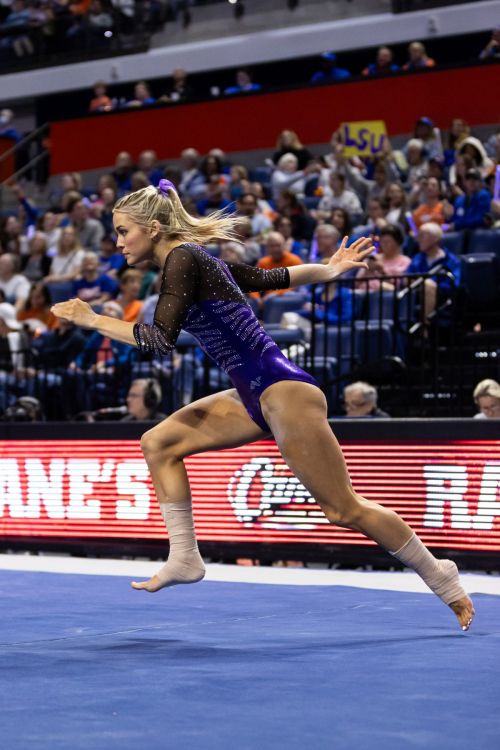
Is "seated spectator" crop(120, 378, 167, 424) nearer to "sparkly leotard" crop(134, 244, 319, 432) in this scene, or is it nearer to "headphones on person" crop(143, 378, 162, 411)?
"headphones on person" crop(143, 378, 162, 411)

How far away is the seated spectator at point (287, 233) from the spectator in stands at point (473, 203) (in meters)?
1.68

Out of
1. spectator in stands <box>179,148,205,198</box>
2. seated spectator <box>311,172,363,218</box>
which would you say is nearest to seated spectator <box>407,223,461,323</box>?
seated spectator <box>311,172,363,218</box>

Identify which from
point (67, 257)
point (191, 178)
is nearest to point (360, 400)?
point (67, 257)

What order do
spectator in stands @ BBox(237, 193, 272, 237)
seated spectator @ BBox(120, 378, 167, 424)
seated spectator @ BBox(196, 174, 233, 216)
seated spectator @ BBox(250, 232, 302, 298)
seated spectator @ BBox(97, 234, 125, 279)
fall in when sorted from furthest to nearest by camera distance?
seated spectator @ BBox(196, 174, 233, 216), seated spectator @ BBox(97, 234, 125, 279), spectator in stands @ BBox(237, 193, 272, 237), seated spectator @ BBox(250, 232, 302, 298), seated spectator @ BBox(120, 378, 167, 424)

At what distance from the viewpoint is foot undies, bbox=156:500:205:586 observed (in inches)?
170

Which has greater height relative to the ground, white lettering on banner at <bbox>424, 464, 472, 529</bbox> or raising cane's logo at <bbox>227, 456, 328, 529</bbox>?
white lettering on banner at <bbox>424, 464, 472, 529</bbox>

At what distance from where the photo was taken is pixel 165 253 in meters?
Answer: 4.43

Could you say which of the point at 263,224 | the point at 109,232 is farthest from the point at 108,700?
the point at 109,232

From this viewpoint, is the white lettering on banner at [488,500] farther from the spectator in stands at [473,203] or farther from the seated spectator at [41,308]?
the seated spectator at [41,308]

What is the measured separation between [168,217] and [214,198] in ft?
28.2

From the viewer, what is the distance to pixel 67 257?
40.5 ft

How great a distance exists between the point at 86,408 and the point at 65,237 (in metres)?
3.60

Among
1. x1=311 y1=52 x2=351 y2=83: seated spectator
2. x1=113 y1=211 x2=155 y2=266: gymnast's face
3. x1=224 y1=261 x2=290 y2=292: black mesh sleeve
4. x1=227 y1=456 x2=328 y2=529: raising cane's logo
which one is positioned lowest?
x1=227 y1=456 x2=328 y2=529: raising cane's logo

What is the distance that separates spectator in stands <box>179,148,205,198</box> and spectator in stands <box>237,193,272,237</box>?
1.75m
